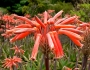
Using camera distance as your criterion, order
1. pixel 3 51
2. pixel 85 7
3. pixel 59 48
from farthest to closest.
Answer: pixel 85 7
pixel 3 51
pixel 59 48

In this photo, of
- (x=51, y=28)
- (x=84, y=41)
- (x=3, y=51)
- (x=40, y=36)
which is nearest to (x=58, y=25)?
(x=51, y=28)

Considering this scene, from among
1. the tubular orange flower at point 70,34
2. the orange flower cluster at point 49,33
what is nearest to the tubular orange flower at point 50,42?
the orange flower cluster at point 49,33

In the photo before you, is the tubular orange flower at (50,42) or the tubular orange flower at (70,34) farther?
the tubular orange flower at (70,34)

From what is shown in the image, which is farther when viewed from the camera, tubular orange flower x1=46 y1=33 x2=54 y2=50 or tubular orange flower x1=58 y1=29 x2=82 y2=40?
tubular orange flower x1=58 y1=29 x2=82 y2=40

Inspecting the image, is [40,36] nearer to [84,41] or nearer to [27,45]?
[84,41]

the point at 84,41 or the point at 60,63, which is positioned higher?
the point at 84,41

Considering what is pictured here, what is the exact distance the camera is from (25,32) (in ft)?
7.61

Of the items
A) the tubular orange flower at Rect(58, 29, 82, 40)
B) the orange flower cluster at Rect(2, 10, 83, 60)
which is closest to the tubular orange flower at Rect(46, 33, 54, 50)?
the orange flower cluster at Rect(2, 10, 83, 60)

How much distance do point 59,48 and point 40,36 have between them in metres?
0.17

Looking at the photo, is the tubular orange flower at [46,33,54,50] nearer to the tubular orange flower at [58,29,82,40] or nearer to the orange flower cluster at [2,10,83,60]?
the orange flower cluster at [2,10,83,60]

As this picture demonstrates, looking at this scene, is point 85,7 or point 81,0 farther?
point 81,0

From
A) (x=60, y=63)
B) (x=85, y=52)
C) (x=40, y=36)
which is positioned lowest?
(x=60, y=63)

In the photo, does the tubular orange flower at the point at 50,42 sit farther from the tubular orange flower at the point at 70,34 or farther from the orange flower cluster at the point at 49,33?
the tubular orange flower at the point at 70,34

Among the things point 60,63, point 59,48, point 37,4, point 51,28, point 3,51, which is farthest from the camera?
point 37,4
